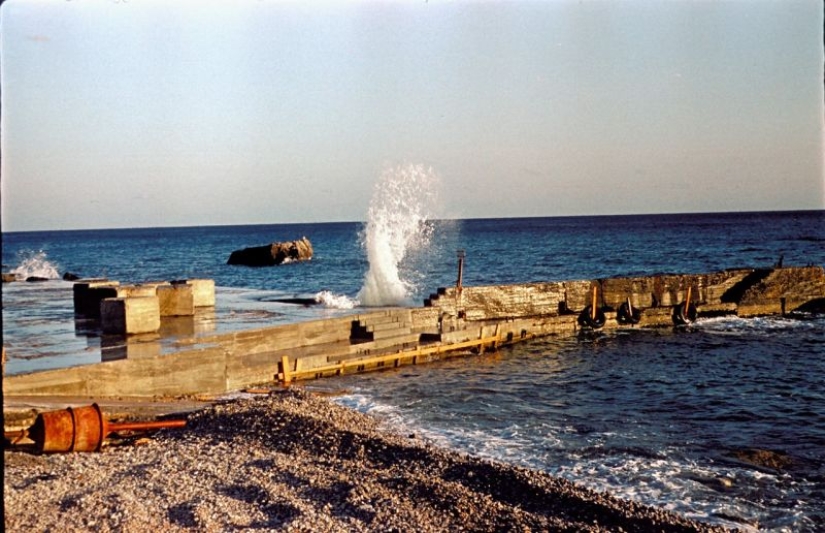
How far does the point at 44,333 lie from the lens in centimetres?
1797

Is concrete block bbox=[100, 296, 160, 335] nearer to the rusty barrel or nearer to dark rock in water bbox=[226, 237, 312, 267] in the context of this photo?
the rusty barrel

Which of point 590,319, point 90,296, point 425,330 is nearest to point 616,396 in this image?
point 425,330

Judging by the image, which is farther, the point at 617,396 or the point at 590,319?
the point at 590,319

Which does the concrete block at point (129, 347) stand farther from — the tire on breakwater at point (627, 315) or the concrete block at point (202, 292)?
the tire on breakwater at point (627, 315)

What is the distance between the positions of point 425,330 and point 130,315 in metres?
8.97

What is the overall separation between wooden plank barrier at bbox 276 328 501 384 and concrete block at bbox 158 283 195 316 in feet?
13.5

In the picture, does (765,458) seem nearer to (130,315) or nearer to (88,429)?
(88,429)

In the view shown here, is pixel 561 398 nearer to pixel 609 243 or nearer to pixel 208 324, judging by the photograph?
pixel 208 324

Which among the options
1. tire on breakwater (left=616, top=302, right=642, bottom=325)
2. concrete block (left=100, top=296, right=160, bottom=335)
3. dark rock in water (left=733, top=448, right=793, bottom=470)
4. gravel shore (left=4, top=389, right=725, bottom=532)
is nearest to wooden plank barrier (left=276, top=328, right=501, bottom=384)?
concrete block (left=100, top=296, right=160, bottom=335)

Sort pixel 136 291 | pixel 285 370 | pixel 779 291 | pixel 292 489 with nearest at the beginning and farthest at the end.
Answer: pixel 292 489 < pixel 285 370 < pixel 136 291 < pixel 779 291

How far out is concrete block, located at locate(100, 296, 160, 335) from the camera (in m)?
17.5

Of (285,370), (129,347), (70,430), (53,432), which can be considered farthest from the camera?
(285,370)

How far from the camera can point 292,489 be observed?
979 cm

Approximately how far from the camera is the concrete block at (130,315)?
17453 mm
